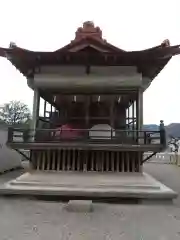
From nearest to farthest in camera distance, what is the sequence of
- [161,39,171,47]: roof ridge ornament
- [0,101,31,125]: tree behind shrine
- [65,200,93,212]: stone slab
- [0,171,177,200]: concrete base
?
[65,200,93,212]: stone slab < [0,171,177,200]: concrete base < [161,39,171,47]: roof ridge ornament < [0,101,31,125]: tree behind shrine

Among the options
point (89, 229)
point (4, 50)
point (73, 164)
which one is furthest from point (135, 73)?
point (89, 229)

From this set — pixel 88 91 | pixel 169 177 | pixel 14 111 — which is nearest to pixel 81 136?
pixel 88 91

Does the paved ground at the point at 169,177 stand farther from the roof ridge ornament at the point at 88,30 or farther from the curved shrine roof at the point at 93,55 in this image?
the roof ridge ornament at the point at 88,30

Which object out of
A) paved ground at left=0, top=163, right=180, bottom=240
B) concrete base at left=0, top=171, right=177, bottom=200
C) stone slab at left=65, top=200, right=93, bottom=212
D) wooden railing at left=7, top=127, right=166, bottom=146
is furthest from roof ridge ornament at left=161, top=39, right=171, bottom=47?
stone slab at left=65, top=200, right=93, bottom=212

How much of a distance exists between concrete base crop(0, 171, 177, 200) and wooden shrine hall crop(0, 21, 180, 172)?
28cm

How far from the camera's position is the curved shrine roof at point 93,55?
29.8ft

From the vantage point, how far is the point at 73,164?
9.25m

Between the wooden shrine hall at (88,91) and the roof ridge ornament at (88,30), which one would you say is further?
the roof ridge ornament at (88,30)

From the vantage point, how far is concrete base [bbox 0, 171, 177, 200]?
27.1 feet

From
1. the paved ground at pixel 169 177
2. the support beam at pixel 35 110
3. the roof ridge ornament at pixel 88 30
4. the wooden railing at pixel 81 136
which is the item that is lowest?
the paved ground at pixel 169 177

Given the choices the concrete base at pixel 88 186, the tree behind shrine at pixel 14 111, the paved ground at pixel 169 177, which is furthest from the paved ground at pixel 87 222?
the tree behind shrine at pixel 14 111

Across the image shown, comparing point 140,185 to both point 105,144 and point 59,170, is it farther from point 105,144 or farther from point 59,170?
point 59,170

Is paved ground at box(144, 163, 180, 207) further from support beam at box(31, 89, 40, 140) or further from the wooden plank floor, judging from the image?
support beam at box(31, 89, 40, 140)

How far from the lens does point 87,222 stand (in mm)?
6379
